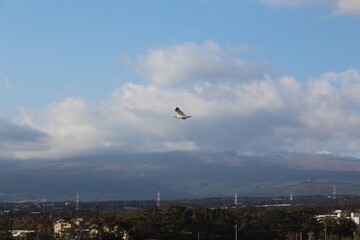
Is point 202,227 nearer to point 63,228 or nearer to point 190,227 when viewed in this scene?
point 190,227

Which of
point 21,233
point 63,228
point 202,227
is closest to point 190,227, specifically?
point 202,227

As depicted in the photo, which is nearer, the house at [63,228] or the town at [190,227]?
the town at [190,227]

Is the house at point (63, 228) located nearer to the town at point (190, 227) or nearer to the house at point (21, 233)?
the town at point (190, 227)

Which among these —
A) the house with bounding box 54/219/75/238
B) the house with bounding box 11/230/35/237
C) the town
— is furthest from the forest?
the house with bounding box 11/230/35/237

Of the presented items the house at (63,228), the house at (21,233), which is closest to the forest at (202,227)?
the house at (63,228)

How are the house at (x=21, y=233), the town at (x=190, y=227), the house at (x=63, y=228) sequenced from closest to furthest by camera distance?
the house at (x=21, y=233), the town at (x=190, y=227), the house at (x=63, y=228)

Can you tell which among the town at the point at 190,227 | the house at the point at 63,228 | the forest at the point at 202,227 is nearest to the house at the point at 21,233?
the town at the point at 190,227

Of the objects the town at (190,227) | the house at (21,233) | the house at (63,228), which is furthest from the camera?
the house at (63,228)

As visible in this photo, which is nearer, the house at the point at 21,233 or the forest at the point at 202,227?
the house at the point at 21,233

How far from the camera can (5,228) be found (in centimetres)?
5750

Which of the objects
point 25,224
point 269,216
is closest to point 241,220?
point 269,216

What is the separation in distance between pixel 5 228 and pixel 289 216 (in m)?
27.9

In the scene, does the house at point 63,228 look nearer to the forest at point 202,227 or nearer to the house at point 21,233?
the forest at point 202,227

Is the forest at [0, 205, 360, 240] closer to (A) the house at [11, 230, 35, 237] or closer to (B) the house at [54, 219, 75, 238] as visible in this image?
(B) the house at [54, 219, 75, 238]
